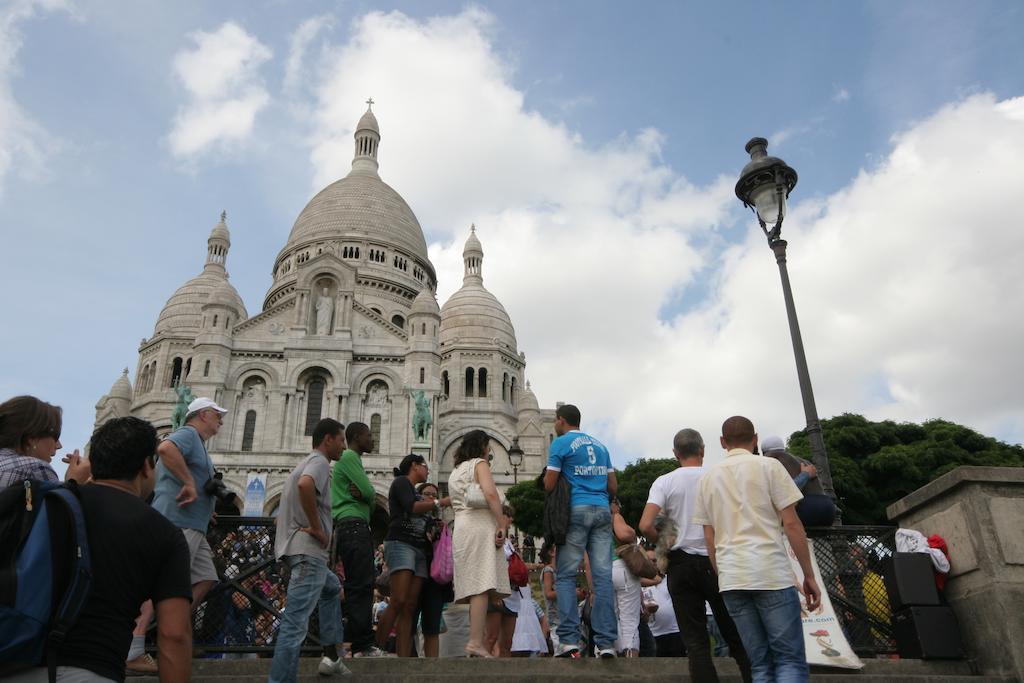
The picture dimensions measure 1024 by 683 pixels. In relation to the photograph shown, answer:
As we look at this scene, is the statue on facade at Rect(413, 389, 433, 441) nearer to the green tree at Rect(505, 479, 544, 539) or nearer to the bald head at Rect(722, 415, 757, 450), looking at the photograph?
the green tree at Rect(505, 479, 544, 539)

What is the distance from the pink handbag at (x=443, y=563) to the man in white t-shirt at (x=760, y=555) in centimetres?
324

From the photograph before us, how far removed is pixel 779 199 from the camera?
10.7m

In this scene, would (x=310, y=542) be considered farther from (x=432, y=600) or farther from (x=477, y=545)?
(x=432, y=600)

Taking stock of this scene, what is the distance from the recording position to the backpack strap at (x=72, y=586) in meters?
3.05

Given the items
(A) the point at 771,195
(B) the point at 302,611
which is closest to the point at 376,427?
(A) the point at 771,195

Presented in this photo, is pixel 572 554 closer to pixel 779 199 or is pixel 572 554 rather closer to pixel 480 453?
pixel 480 453

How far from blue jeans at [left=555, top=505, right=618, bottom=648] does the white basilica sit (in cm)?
2132

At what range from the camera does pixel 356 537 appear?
24.7ft

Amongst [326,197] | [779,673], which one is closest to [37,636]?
[779,673]

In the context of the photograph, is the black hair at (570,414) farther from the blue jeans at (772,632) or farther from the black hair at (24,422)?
the black hair at (24,422)

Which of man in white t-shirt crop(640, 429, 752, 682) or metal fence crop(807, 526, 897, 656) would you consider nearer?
man in white t-shirt crop(640, 429, 752, 682)

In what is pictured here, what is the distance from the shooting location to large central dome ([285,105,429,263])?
56438 mm

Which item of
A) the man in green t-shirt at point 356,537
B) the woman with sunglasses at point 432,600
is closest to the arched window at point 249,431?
the woman with sunglasses at point 432,600

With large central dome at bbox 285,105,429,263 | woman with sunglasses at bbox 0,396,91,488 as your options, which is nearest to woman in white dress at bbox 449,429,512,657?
woman with sunglasses at bbox 0,396,91,488
